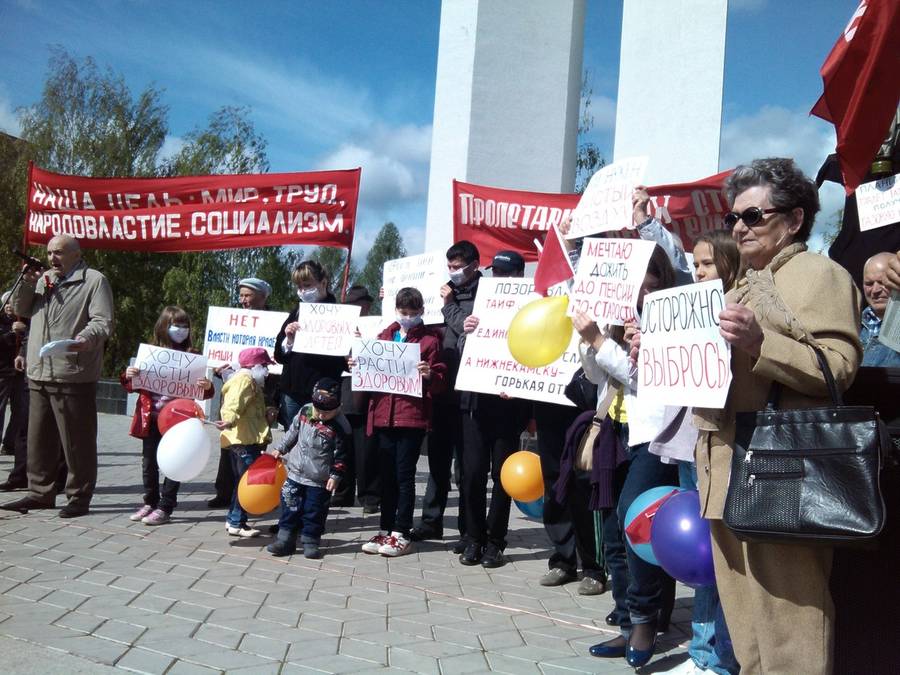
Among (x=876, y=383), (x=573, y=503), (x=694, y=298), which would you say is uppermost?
(x=694, y=298)

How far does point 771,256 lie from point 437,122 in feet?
44.7

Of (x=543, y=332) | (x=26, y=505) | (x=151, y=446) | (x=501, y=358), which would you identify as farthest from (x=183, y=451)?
(x=543, y=332)

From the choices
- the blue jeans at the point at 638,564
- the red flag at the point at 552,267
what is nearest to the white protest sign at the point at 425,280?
the red flag at the point at 552,267

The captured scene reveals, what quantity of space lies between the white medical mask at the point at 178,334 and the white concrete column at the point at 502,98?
7970 mm

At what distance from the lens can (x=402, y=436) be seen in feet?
21.3

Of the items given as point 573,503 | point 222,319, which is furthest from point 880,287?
point 222,319

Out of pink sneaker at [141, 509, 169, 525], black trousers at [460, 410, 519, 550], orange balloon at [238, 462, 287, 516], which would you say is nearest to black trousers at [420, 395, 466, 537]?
black trousers at [460, 410, 519, 550]

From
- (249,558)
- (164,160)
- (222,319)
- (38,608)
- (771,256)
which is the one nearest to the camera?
(771,256)

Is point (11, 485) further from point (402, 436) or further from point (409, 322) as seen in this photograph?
point (409, 322)

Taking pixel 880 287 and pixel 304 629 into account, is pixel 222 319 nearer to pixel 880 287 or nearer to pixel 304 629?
pixel 304 629

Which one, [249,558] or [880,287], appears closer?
[880,287]

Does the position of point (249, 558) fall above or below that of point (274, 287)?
below

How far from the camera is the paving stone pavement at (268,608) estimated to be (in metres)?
3.87

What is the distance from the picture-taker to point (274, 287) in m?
24.6
